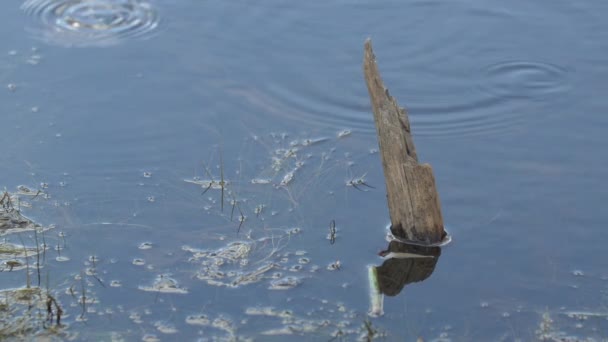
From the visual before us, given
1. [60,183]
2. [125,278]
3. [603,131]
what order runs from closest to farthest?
[125,278] → [60,183] → [603,131]

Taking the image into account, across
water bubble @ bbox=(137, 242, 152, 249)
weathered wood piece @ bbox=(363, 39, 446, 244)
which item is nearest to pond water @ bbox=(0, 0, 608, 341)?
water bubble @ bbox=(137, 242, 152, 249)

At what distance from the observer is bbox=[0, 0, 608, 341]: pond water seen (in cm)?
541

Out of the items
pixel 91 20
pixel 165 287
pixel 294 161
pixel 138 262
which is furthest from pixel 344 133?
pixel 91 20

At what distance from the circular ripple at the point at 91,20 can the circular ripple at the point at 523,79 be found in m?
3.07

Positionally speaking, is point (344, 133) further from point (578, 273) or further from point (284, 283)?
point (578, 273)

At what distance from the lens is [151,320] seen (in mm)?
5262

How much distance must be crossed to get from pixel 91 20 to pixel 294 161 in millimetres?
3278

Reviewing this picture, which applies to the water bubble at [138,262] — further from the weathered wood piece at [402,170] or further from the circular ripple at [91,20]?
the circular ripple at [91,20]

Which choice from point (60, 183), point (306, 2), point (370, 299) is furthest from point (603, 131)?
point (60, 183)

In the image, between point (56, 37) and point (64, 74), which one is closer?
point (64, 74)

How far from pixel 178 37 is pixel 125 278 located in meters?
3.61

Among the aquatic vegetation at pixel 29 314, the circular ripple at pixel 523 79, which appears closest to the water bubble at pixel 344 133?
the circular ripple at pixel 523 79

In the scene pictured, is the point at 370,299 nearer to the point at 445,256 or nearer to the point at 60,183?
the point at 445,256

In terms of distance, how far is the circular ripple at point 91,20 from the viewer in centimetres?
880
